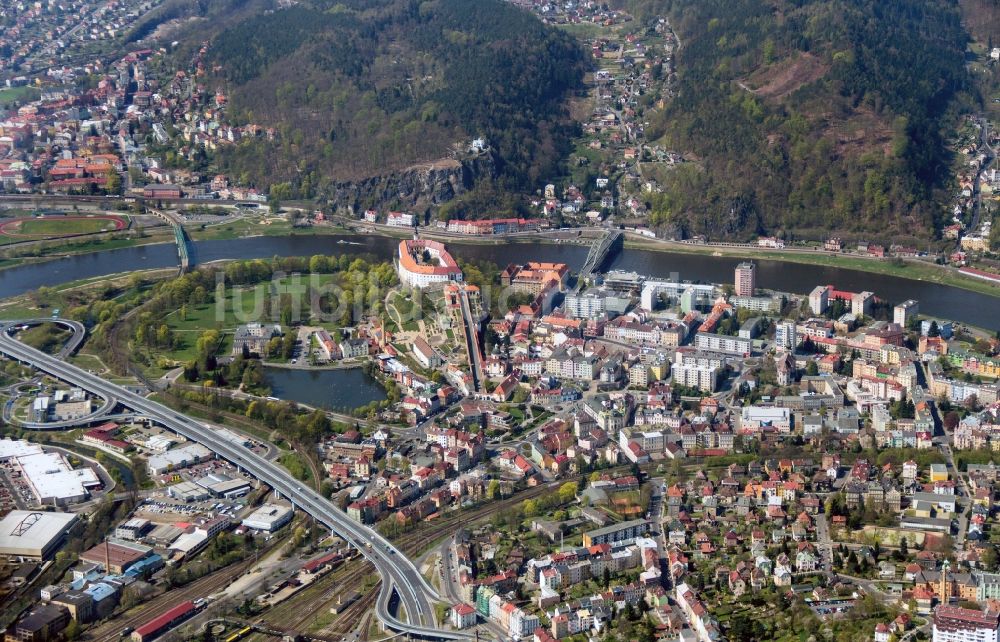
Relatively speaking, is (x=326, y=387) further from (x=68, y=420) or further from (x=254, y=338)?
(x=68, y=420)

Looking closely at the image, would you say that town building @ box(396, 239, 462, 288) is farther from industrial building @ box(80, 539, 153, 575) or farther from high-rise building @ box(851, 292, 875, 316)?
industrial building @ box(80, 539, 153, 575)

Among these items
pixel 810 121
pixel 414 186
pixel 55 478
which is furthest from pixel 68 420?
pixel 810 121

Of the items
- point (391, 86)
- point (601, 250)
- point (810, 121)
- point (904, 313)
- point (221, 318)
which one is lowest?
point (221, 318)

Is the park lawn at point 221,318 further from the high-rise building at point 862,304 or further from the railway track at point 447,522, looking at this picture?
the high-rise building at point 862,304

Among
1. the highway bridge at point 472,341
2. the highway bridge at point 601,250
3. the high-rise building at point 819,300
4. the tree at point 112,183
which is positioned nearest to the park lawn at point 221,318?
the highway bridge at point 472,341

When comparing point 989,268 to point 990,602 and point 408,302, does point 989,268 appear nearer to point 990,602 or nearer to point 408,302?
point 408,302

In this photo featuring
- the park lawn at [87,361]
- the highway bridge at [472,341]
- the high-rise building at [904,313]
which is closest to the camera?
the highway bridge at [472,341]
